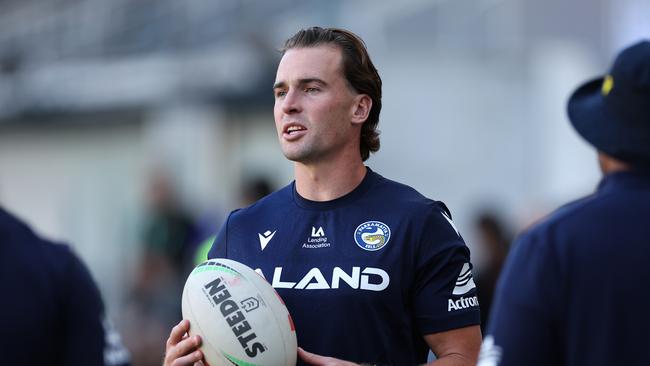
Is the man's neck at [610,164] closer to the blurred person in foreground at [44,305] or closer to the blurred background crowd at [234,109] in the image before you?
the blurred person in foreground at [44,305]

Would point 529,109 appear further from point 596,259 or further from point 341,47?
point 596,259

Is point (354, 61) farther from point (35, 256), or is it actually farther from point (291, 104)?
point (35, 256)

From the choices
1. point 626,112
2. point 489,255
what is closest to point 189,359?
point 626,112

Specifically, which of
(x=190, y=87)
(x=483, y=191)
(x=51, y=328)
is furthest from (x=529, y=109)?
(x=51, y=328)

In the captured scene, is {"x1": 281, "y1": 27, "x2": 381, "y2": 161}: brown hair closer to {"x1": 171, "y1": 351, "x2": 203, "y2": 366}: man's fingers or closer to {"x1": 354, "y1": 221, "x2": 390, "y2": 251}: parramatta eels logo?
{"x1": 354, "y1": 221, "x2": 390, "y2": 251}: parramatta eels logo

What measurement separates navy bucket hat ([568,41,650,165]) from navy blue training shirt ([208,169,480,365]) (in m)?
1.22

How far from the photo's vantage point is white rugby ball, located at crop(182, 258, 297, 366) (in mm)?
4781

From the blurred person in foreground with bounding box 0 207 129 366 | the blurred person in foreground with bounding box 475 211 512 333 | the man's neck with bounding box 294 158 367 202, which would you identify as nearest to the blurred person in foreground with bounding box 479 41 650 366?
the blurred person in foreground with bounding box 0 207 129 366

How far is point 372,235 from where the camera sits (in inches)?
203

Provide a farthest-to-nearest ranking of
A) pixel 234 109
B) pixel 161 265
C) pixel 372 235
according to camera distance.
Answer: pixel 234 109
pixel 161 265
pixel 372 235

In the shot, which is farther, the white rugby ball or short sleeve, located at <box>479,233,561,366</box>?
the white rugby ball

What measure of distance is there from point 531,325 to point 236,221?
6.75 feet

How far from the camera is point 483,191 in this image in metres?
22.0

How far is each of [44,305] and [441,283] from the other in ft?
5.31
